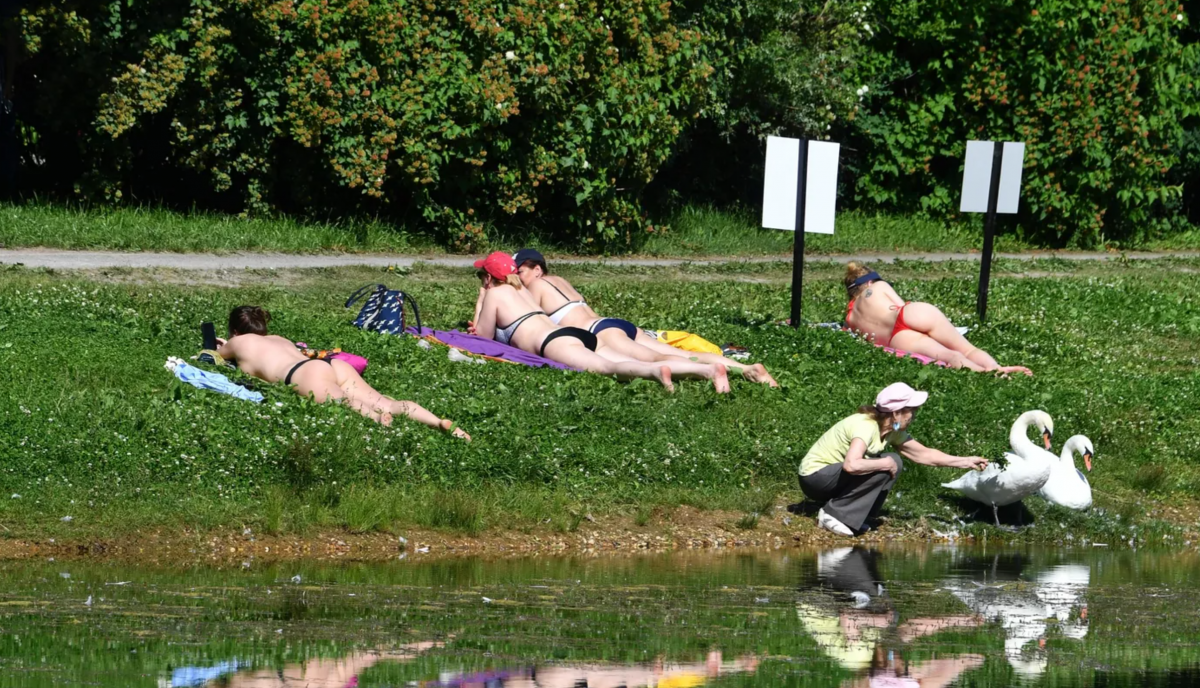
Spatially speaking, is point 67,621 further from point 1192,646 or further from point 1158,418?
point 1158,418

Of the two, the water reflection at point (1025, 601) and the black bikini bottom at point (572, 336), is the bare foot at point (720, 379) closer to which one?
the black bikini bottom at point (572, 336)

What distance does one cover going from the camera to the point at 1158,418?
13008 millimetres

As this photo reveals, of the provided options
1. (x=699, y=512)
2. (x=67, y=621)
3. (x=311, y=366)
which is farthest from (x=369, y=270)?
(x=67, y=621)

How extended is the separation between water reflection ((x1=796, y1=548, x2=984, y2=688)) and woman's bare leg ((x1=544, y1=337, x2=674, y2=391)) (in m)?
3.15

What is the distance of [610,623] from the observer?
24.6 ft

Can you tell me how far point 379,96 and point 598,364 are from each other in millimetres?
6575

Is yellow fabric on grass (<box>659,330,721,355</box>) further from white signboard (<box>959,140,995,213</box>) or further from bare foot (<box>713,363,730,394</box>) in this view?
white signboard (<box>959,140,995,213</box>)

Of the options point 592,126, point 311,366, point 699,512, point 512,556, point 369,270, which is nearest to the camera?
point 512,556

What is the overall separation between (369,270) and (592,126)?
3.50 metres

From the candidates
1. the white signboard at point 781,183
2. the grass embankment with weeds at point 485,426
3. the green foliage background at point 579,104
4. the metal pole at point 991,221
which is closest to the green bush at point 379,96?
the green foliage background at point 579,104

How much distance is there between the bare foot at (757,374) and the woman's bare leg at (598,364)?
63cm

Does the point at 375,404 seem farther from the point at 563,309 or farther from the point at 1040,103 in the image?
the point at 1040,103

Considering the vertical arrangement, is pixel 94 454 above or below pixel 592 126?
below

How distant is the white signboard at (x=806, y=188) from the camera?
46.8ft
